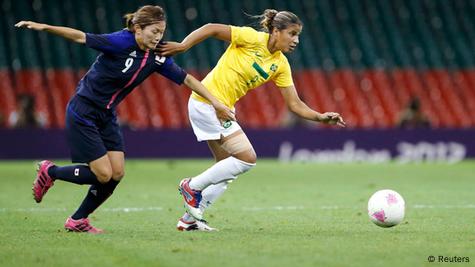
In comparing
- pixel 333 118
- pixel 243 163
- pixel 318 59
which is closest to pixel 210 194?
pixel 243 163

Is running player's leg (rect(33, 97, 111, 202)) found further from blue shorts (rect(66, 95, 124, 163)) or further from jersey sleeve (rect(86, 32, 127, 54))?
jersey sleeve (rect(86, 32, 127, 54))

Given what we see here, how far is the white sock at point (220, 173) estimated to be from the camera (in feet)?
26.2

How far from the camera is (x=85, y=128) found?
7656mm

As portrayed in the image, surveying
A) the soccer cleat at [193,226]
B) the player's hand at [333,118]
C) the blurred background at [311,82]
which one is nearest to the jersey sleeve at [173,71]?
the soccer cleat at [193,226]

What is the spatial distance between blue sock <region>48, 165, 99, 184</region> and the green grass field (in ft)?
1.59

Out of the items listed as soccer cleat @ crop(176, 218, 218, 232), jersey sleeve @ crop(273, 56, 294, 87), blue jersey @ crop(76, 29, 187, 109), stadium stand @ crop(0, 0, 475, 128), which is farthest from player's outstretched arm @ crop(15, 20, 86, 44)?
stadium stand @ crop(0, 0, 475, 128)

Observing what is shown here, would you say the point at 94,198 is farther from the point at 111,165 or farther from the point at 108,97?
the point at 108,97

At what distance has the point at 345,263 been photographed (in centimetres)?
605

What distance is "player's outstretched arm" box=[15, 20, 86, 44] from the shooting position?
7059mm

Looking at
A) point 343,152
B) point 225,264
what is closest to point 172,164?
point 343,152

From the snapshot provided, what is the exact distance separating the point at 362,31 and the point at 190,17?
5.15 metres

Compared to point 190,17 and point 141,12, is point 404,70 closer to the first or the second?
point 190,17

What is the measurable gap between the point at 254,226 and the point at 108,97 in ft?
6.22

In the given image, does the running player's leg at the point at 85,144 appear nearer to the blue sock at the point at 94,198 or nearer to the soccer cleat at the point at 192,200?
the blue sock at the point at 94,198
